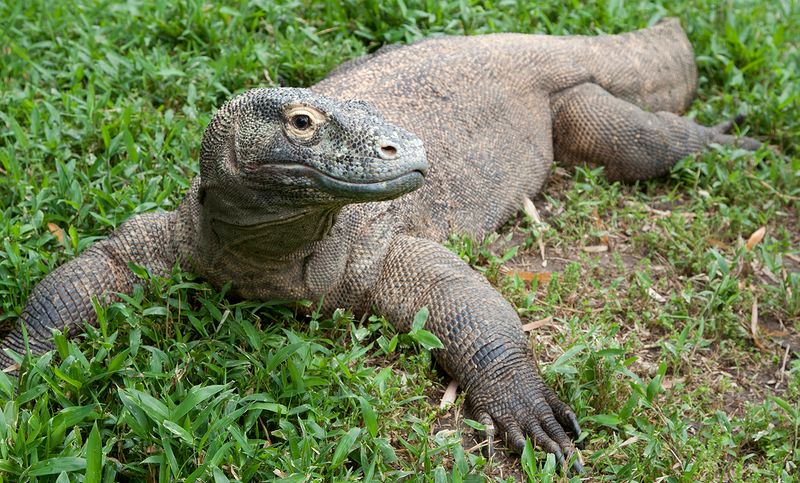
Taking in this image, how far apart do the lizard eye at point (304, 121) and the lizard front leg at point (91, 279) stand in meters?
0.91

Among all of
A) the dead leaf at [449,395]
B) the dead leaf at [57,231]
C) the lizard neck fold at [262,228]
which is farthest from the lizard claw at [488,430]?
the dead leaf at [57,231]

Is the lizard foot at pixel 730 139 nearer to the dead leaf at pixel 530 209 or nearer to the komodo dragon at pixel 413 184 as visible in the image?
the komodo dragon at pixel 413 184

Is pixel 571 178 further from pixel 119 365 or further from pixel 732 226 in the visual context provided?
pixel 119 365

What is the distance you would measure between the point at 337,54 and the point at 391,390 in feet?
8.92

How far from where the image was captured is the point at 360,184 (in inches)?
116

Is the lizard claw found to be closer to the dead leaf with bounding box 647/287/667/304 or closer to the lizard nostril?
the lizard nostril

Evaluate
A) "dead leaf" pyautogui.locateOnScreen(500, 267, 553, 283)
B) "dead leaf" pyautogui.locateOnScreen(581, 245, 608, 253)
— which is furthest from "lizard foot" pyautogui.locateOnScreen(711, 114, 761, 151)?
"dead leaf" pyautogui.locateOnScreen(500, 267, 553, 283)

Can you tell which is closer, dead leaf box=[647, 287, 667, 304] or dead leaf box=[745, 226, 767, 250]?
dead leaf box=[647, 287, 667, 304]

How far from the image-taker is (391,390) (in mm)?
3352

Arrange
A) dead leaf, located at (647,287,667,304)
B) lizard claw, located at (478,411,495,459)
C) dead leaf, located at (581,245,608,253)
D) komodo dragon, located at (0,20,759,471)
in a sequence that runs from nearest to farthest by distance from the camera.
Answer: komodo dragon, located at (0,20,759,471) < lizard claw, located at (478,411,495,459) < dead leaf, located at (647,287,667,304) < dead leaf, located at (581,245,608,253)

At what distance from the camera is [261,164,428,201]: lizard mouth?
2.94 meters

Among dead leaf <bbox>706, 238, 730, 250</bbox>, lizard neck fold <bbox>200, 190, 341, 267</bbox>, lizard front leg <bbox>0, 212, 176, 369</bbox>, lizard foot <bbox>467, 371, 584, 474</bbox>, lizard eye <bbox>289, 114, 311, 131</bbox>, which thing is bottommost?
dead leaf <bbox>706, 238, 730, 250</bbox>

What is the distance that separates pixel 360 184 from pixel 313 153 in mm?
179

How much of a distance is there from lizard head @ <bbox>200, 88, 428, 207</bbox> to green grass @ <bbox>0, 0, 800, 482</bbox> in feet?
2.03
